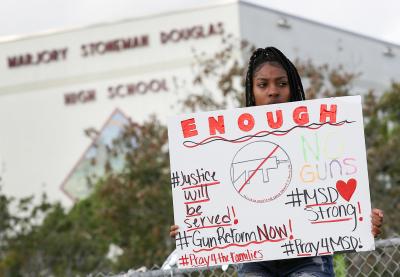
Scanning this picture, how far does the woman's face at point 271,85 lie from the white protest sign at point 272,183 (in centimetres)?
6

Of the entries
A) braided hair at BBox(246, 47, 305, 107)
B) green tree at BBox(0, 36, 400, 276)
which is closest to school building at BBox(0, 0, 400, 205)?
green tree at BBox(0, 36, 400, 276)

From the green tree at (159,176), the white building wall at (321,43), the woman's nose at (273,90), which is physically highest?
the white building wall at (321,43)

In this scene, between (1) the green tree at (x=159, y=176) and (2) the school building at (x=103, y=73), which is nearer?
(1) the green tree at (x=159, y=176)

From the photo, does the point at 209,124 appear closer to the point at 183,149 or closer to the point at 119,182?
the point at 183,149

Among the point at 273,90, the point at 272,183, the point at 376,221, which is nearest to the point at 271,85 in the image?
the point at 273,90

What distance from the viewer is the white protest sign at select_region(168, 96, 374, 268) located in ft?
15.7

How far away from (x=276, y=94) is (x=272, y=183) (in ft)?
1.31

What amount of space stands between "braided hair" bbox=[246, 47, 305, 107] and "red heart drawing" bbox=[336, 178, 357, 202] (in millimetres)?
446

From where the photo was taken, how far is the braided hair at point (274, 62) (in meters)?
4.92

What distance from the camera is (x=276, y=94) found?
493cm

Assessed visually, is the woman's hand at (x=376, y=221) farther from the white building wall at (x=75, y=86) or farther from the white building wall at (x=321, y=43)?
the white building wall at (x=75, y=86)

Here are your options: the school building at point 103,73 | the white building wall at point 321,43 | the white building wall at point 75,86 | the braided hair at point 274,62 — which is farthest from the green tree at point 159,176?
the braided hair at point 274,62

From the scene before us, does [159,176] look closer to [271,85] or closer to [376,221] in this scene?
[271,85]

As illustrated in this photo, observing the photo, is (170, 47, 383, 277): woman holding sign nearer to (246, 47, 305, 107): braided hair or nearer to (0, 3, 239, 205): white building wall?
(246, 47, 305, 107): braided hair
